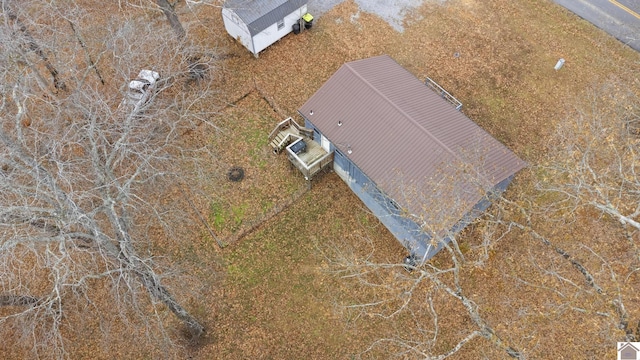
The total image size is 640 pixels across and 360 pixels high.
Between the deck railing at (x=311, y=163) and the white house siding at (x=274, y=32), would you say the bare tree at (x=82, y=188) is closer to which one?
the white house siding at (x=274, y=32)

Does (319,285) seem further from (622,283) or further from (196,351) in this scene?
(622,283)

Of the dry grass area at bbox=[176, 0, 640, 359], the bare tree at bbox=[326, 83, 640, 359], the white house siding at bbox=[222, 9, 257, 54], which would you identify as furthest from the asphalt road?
the white house siding at bbox=[222, 9, 257, 54]

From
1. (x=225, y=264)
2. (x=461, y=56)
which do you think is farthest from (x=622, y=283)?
(x=225, y=264)

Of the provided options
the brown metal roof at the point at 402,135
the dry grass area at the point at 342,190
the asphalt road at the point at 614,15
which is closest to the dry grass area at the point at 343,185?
the dry grass area at the point at 342,190

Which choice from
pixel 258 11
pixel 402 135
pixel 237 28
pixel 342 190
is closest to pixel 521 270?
pixel 402 135

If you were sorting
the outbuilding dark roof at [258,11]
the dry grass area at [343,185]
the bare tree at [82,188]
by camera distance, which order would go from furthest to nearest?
1. the outbuilding dark roof at [258,11]
2. the dry grass area at [343,185]
3. the bare tree at [82,188]

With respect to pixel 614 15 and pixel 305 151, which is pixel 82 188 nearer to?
pixel 305 151
